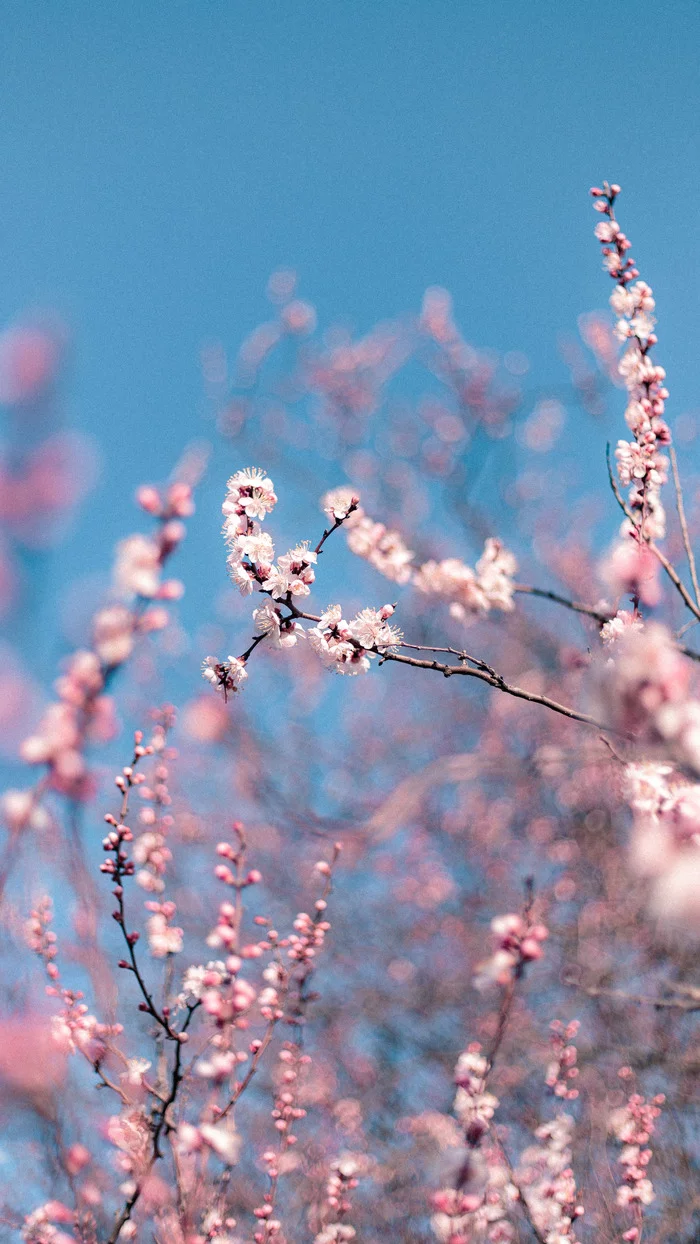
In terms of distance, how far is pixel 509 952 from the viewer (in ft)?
4.61

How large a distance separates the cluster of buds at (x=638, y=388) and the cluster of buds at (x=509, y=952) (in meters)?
1.44

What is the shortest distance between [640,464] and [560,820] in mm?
4744

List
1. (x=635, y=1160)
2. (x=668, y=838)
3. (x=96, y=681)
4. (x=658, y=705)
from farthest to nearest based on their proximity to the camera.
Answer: (x=635, y=1160) → (x=668, y=838) → (x=658, y=705) → (x=96, y=681)

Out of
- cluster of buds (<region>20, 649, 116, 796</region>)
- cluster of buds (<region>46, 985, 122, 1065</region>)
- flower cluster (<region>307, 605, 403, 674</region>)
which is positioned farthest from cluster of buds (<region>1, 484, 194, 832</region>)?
cluster of buds (<region>46, 985, 122, 1065</region>)

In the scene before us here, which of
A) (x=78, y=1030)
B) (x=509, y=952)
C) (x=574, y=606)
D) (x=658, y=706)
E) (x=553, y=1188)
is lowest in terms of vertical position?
(x=78, y=1030)

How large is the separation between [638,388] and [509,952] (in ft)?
7.17

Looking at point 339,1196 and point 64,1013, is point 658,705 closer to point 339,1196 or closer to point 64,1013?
point 64,1013

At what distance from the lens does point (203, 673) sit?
6.79ft

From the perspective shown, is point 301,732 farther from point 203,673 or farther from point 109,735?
point 109,735

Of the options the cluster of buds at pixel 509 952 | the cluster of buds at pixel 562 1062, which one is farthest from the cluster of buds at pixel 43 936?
the cluster of buds at pixel 562 1062

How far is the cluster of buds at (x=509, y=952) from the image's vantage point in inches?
52.8

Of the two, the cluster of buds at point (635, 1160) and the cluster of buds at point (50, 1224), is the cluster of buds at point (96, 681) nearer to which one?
the cluster of buds at point (50, 1224)

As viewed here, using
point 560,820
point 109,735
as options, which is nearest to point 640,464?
point 109,735

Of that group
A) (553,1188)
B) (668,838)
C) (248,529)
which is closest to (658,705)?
(668,838)
